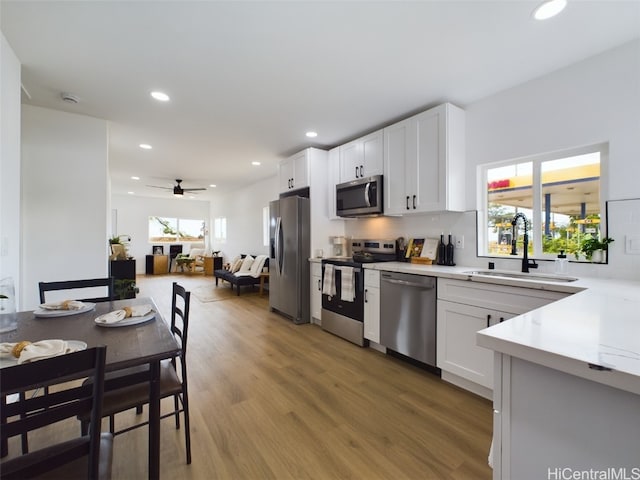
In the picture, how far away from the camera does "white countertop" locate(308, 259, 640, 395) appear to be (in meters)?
0.66

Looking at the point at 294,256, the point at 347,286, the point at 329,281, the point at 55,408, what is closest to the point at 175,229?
the point at 294,256

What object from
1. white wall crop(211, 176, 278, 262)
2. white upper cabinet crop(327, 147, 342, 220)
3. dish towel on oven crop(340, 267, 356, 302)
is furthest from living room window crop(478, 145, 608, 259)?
white wall crop(211, 176, 278, 262)

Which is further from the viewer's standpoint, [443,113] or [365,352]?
[365,352]

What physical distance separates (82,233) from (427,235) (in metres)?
3.77

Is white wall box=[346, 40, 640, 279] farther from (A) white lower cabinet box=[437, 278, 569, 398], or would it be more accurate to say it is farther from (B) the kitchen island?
(B) the kitchen island

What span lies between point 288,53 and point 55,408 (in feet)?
7.53

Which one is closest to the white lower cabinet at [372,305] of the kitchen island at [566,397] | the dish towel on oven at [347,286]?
the dish towel on oven at [347,286]

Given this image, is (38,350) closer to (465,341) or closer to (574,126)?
(465,341)

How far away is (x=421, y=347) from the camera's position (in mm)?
2551

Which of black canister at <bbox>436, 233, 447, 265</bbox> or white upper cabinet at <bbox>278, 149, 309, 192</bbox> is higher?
white upper cabinet at <bbox>278, 149, 309, 192</bbox>

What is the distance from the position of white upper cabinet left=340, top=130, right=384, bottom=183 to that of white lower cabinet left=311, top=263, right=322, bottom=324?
1.26m

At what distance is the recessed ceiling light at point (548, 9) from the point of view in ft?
5.25

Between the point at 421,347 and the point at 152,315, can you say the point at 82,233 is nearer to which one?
the point at 152,315

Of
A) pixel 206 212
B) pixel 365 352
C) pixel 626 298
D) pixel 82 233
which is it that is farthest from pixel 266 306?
pixel 206 212
